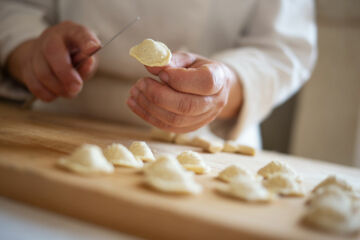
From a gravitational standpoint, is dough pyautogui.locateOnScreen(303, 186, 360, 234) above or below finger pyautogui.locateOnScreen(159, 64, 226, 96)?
below

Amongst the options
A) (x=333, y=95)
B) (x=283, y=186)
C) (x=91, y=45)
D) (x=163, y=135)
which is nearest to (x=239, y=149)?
(x=163, y=135)

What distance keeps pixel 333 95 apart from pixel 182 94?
1615 mm

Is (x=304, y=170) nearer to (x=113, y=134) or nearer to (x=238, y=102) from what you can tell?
(x=238, y=102)

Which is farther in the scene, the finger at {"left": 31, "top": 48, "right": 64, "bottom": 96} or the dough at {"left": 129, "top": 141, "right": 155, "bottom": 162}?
the finger at {"left": 31, "top": 48, "right": 64, "bottom": 96}

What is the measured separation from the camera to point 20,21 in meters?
1.49

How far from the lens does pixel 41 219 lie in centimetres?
54

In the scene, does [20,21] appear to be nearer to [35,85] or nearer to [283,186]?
[35,85]

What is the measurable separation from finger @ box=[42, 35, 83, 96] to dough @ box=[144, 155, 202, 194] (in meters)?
0.61

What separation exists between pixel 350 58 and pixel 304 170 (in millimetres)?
1376

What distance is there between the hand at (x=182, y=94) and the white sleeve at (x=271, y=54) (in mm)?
371

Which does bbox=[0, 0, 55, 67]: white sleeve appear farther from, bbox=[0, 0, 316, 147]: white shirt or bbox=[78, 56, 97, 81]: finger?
bbox=[78, 56, 97, 81]: finger

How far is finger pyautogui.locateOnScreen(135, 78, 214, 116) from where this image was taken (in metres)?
0.85

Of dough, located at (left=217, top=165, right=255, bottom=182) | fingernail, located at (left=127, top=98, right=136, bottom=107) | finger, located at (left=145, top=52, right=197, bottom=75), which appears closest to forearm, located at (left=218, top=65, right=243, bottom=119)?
finger, located at (left=145, top=52, right=197, bottom=75)

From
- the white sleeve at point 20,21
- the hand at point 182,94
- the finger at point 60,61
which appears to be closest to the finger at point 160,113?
the hand at point 182,94
